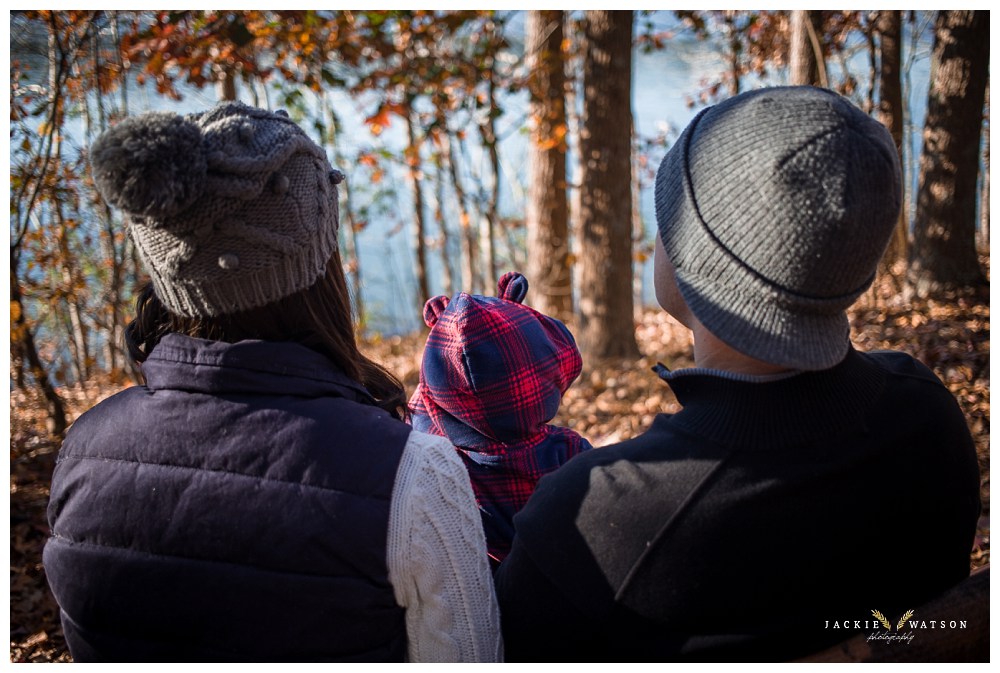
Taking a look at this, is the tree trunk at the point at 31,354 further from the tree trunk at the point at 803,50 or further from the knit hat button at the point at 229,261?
the tree trunk at the point at 803,50

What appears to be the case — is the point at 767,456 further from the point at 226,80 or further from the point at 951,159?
the point at 226,80

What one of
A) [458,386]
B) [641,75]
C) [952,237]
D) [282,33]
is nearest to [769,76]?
[641,75]

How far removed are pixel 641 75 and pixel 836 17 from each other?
7.93m

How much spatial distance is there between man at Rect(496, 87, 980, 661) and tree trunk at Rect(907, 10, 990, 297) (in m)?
6.24

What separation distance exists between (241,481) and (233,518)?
0.07 metres

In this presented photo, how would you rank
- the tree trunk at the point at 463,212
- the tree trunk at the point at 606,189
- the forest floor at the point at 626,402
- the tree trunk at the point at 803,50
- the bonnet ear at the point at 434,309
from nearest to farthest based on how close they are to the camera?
the bonnet ear at the point at 434,309
the forest floor at the point at 626,402
the tree trunk at the point at 606,189
the tree trunk at the point at 803,50
the tree trunk at the point at 463,212

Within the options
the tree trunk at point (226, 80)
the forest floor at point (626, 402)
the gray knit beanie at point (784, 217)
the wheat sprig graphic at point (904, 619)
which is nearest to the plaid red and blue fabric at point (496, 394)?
the gray knit beanie at point (784, 217)

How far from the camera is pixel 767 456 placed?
121 centimetres

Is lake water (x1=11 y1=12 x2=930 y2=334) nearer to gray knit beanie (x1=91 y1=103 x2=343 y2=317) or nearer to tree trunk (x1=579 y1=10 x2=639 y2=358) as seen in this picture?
tree trunk (x1=579 y1=10 x2=639 y2=358)

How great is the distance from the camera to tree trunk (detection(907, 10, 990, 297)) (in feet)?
20.6

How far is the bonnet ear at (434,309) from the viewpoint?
1987 mm

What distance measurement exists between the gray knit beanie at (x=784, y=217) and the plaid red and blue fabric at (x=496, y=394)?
63 centimetres
